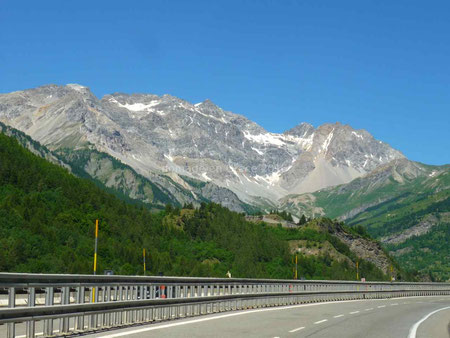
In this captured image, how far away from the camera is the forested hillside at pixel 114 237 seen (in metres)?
111

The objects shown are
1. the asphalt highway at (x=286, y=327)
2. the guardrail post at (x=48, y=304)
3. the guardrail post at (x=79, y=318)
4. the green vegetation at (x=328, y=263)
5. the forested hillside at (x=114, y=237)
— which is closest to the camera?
the guardrail post at (x=48, y=304)

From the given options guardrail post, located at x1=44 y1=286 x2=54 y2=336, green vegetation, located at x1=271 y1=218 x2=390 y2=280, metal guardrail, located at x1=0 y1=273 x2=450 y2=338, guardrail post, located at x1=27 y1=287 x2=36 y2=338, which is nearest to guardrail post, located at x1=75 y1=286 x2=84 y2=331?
metal guardrail, located at x1=0 y1=273 x2=450 y2=338

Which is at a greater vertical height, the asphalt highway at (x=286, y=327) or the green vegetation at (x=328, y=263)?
the green vegetation at (x=328, y=263)

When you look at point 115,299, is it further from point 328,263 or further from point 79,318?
point 328,263

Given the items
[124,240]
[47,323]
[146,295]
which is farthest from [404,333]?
[124,240]

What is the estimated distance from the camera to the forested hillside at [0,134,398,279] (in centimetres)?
11069

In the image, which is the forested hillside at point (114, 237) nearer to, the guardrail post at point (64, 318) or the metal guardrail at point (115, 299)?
the metal guardrail at point (115, 299)

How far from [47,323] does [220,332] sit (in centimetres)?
543

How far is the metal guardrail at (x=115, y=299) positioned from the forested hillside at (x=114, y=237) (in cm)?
6444

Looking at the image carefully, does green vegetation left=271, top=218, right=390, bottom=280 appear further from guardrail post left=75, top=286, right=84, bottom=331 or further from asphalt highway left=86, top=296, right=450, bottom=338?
guardrail post left=75, top=286, right=84, bottom=331

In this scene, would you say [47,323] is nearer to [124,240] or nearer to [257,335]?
[257,335]

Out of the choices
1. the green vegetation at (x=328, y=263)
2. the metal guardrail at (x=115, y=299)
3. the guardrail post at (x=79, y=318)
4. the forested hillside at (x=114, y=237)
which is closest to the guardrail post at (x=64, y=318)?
the metal guardrail at (x=115, y=299)

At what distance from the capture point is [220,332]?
64.4ft

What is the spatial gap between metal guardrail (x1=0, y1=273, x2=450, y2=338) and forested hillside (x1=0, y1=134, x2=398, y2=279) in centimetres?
6444
